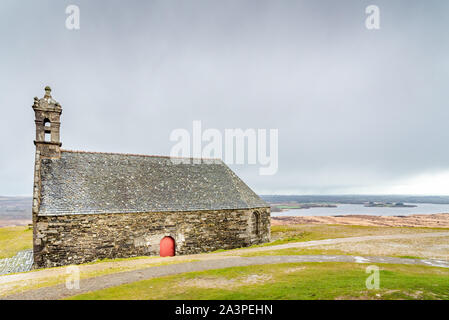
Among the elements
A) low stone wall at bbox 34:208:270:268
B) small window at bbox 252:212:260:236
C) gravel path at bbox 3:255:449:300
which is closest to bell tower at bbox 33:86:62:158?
low stone wall at bbox 34:208:270:268

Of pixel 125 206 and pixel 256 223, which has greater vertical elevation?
pixel 125 206

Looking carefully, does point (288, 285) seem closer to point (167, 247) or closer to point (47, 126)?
point (167, 247)

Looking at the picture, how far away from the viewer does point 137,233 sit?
21.5 meters

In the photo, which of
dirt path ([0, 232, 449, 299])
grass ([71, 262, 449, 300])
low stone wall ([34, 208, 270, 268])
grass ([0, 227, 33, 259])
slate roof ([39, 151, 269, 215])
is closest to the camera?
grass ([71, 262, 449, 300])

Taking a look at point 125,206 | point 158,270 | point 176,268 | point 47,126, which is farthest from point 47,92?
point 176,268

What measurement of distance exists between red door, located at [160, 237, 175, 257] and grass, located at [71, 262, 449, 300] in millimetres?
10228

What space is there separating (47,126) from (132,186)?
9.20 meters

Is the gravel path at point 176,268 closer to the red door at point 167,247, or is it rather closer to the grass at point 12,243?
the red door at point 167,247

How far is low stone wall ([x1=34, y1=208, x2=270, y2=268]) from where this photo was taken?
18.6 m

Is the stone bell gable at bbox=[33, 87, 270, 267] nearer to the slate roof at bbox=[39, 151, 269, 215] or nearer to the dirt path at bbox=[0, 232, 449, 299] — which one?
the slate roof at bbox=[39, 151, 269, 215]

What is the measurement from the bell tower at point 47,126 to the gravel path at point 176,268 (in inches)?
576
